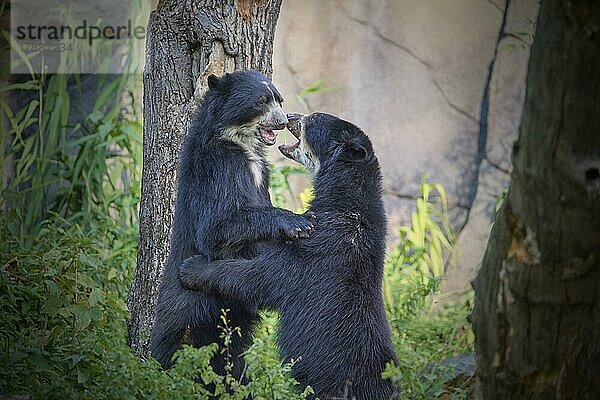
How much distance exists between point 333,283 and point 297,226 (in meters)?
0.31

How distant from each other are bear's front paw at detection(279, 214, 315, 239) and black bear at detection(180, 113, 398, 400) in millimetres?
35

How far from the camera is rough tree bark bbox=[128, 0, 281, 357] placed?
4.68 metres

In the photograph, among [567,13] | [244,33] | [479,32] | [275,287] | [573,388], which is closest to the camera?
[567,13]

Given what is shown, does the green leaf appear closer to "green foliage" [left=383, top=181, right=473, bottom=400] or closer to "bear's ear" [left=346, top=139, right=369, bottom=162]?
"bear's ear" [left=346, top=139, right=369, bottom=162]

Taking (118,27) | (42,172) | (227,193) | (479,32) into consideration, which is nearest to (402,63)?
(479,32)

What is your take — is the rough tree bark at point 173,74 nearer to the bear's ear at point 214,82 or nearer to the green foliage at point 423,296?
the bear's ear at point 214,82

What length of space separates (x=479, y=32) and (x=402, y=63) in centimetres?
74

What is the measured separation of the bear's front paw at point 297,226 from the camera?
13.1ft

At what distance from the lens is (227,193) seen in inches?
167

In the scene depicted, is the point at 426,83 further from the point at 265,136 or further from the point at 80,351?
the point at 80,351

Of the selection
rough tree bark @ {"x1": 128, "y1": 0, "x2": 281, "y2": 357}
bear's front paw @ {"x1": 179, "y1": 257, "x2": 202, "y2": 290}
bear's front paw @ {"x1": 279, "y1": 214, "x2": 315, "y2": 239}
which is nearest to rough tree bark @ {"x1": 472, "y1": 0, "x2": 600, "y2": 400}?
bear's front paw @ {"x1": 279, "y1": 214, "x2": 315, "y2": 239}

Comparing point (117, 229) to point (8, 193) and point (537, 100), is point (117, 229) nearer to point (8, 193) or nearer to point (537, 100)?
point (8, 193)

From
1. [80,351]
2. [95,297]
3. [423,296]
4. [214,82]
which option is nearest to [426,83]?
[423,296]

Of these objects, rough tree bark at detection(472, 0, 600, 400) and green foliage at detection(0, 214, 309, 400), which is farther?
green foliage at detection(0, 214, 309, 400)
